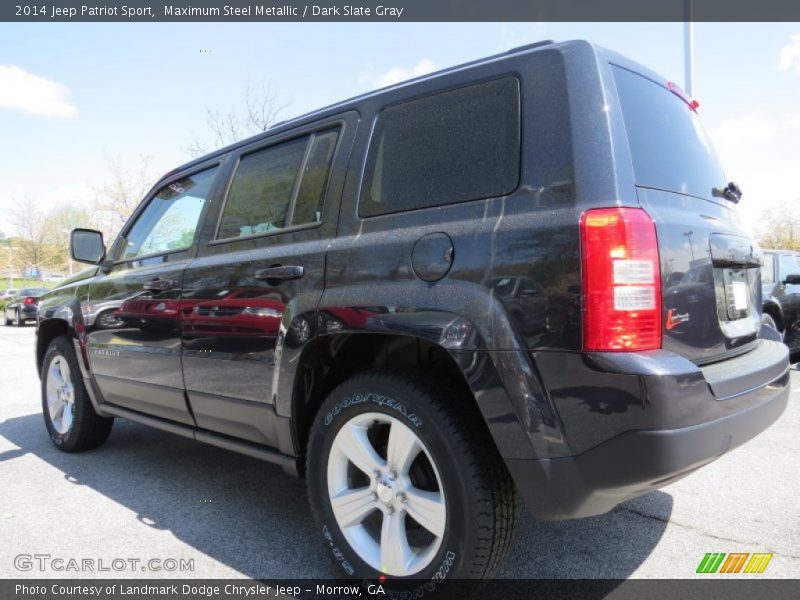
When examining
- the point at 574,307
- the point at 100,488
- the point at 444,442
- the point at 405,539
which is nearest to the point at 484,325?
the point at 574,307

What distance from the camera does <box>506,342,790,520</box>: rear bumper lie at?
158 cm

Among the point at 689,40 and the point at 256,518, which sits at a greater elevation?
the point at 689,40

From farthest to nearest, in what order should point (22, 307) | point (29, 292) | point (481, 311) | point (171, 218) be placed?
point (29, 292) < point (22, 307) < point (171, 218) < point (481, 311)

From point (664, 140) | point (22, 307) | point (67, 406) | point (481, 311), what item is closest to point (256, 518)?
point (481, 311)

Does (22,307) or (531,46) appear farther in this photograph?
(22,307)

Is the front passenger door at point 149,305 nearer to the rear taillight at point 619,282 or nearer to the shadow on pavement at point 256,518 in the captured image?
the shadow on pavement at point 256,518

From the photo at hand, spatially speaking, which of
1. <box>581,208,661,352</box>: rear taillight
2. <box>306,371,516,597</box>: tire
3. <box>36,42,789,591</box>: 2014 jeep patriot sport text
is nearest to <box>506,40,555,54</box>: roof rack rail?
<box>36,42,789,591</box>: 2014 jeep patriot sport text

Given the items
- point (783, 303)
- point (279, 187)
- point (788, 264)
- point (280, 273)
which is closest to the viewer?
point (280, 273)

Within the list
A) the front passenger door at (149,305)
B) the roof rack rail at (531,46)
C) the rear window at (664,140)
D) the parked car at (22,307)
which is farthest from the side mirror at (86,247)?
the parked car at (22,307)

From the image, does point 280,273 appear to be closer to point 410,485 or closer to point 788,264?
point 410,485

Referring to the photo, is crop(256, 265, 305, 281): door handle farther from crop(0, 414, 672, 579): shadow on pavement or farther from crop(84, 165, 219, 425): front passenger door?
crop(0, 414, 672, 579): shadow on pavement

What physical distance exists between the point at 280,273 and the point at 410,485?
3.48 ft

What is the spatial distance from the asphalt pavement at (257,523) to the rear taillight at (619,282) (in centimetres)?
122

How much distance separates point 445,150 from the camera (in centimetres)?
209
